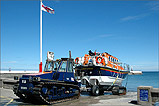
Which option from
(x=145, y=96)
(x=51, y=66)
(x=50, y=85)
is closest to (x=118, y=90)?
(x=145, y=96)

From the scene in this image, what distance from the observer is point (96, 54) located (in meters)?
18.6

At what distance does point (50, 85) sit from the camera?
1212cm

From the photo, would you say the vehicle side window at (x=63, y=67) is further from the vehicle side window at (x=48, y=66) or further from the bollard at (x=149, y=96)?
the bollard at (x=149, y=96)

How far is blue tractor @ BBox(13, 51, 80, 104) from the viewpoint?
1144 centimetres

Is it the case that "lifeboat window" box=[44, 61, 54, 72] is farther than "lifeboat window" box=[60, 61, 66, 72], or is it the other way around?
"lifeboat window" box=[44, 61, 54, 72]

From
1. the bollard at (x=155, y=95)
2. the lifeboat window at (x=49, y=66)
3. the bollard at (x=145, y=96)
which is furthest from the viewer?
the lifeboat window at (x=49, y=66)

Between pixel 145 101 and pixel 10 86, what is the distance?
14710mm

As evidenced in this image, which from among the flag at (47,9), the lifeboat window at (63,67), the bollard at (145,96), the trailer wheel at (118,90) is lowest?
the trailer wheel at (118,90)

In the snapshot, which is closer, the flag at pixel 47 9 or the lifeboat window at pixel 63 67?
the lifeboat window at pixel 63 67

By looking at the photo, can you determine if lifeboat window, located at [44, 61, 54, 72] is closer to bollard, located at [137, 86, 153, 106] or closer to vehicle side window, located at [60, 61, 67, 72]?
vehicle side window, located at [60, 61, 67, 72]

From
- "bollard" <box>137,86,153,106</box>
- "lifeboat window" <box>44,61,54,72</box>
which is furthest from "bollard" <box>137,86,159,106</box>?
"lifeboat window" <box>44,61,54,72</box>

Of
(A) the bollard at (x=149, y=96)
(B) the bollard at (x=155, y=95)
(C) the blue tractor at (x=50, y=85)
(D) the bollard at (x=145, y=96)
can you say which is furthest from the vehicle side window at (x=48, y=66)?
(B) the bollard at (x=155, y=95)

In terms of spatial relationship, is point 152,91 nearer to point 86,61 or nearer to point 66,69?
point 66,69

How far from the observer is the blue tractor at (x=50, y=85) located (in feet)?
37.5
